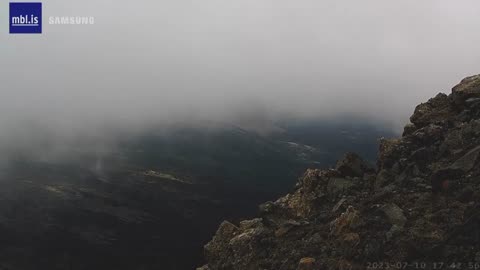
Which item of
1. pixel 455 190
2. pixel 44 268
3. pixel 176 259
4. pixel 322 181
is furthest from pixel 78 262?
pixel 455 190

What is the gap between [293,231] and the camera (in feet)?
106

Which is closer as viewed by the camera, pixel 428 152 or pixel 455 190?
pixel 455 190

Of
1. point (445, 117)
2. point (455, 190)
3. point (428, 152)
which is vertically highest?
point (445, 117)

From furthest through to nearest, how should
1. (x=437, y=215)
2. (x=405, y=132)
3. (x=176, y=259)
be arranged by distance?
(x=176, y=259), (x=405, y=132), (x=437, y=215)

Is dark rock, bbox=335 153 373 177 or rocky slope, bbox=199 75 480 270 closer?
rocky slope, bbox=199 75 480 270

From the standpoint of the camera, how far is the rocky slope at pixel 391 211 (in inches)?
942

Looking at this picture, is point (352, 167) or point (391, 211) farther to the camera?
point (352, 167)

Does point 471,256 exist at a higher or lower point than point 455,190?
lower

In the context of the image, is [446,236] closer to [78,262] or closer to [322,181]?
[322,181]

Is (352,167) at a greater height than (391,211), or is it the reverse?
(352,167)

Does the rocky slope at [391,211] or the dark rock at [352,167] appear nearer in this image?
the rocky slope at [391,211]

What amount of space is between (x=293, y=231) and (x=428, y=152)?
37.0ft

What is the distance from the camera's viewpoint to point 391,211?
91.5 ft

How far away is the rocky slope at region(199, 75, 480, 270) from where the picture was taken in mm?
23922
